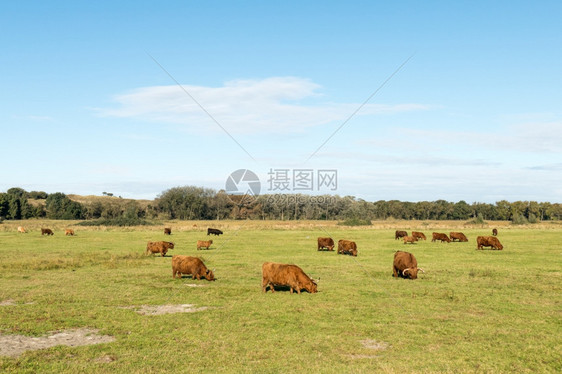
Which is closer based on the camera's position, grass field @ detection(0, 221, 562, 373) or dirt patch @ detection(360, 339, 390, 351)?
grass field @ detection(0, 221, 562, 373)

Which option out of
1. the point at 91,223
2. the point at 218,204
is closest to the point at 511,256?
the point at 91,223

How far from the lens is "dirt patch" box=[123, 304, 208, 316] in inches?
548

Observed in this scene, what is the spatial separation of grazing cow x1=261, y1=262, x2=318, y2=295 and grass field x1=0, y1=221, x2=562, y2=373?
42 cm

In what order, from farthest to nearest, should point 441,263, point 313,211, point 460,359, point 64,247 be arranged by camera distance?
point 313,211, point 64,247, point 441,263, point 460,359

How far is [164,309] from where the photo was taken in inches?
566

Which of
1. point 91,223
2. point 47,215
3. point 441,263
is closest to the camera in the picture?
point 441,263

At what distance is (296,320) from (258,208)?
99411 millimetres

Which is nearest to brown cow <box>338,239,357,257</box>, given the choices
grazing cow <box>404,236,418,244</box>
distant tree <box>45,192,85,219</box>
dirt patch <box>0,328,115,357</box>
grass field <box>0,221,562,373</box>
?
grass field <box>0,221,562,373</box>

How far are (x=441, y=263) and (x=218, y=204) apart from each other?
105 meters

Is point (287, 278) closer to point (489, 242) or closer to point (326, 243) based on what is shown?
point (326, 243)

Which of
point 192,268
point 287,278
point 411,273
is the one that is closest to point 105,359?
point 287,278

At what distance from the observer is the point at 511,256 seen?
30.8m

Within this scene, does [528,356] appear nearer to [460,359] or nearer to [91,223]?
[460,359]

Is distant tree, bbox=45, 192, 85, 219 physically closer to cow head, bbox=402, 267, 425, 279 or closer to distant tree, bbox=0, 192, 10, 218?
distant tree, bbox=0, 192, 10, 218
